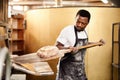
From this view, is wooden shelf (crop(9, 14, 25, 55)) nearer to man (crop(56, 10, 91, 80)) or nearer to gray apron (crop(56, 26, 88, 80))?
man (crop(56, 10, 91, 80))

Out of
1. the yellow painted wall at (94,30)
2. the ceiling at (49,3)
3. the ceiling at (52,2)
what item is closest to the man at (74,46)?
the yellow painted wall at (94,30)

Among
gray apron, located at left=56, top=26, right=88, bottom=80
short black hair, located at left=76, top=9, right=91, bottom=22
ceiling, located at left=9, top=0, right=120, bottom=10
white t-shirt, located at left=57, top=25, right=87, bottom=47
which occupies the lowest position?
gray apron, located at left=56, top=26, right=88, bottom=80

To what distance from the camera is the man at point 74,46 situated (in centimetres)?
450

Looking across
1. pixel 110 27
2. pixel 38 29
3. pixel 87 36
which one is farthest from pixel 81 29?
pixel 38 29

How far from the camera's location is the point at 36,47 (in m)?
5.25

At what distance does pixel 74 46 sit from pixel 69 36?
0.76ft

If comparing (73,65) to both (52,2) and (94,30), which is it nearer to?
(94,30)

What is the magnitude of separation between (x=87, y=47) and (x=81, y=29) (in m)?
0.43

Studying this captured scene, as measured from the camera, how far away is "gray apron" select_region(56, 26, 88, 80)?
4520 mm

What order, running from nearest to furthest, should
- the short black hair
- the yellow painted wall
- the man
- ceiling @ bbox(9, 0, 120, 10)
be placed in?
the man, the short black hair, the yellow painted wall, ceiling @ bbox(9, 0, 120, 10)

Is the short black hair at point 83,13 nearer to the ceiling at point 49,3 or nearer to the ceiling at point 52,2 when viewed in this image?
the ceiling at point 49,3

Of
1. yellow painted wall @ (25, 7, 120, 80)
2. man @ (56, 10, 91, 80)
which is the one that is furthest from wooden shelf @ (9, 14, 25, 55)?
man @ (56, 10, 91, 80)

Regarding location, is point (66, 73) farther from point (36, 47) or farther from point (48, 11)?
point (48, 11)

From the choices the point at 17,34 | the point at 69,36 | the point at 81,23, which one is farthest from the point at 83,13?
the point at 17,34
